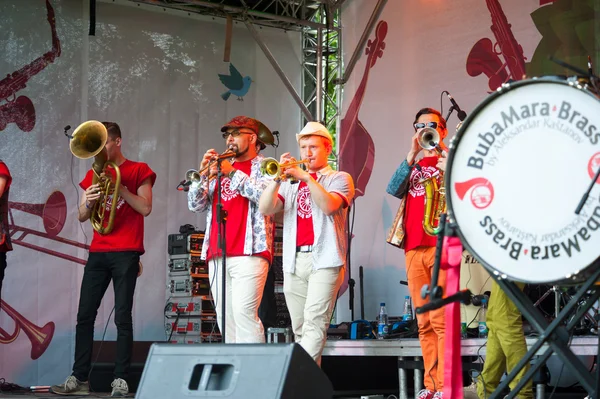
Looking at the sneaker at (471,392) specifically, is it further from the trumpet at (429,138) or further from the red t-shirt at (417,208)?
the trumpet at (429,138)

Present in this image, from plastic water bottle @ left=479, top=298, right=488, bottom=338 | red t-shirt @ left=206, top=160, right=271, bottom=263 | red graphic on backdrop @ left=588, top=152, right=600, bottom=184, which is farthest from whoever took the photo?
plastic water bottle @ left=479, top=298, right=488, bottom=338

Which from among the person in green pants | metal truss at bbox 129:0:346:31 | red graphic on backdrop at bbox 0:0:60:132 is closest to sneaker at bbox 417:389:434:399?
the person in green pants

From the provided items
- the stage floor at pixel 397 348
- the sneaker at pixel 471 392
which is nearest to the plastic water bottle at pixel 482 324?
the stage floor at pixel 397 348

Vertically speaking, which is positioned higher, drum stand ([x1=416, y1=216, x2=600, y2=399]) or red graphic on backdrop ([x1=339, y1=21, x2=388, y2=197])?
red graphic on backdrop ([x1=339, y1=21, x2=388, y2=197])

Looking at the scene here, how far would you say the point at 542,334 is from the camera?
9.25 ft

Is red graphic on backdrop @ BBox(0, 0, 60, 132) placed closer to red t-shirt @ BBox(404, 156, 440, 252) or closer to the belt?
the belt

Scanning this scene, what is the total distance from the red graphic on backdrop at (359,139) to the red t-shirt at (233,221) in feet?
12.3

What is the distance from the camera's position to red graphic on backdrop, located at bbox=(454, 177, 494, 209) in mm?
2873

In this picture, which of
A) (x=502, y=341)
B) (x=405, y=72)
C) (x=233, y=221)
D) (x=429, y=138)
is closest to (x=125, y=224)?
(x=233, y=221)

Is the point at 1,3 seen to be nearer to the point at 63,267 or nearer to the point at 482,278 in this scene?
the point at 63,267

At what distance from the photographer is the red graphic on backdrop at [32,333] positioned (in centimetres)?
810

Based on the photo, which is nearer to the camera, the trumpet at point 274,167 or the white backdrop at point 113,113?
the trumpet at point 274,167

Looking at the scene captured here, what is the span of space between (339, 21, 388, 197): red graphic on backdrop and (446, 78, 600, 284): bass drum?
630 centimetres

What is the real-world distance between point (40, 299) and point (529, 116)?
659cm
